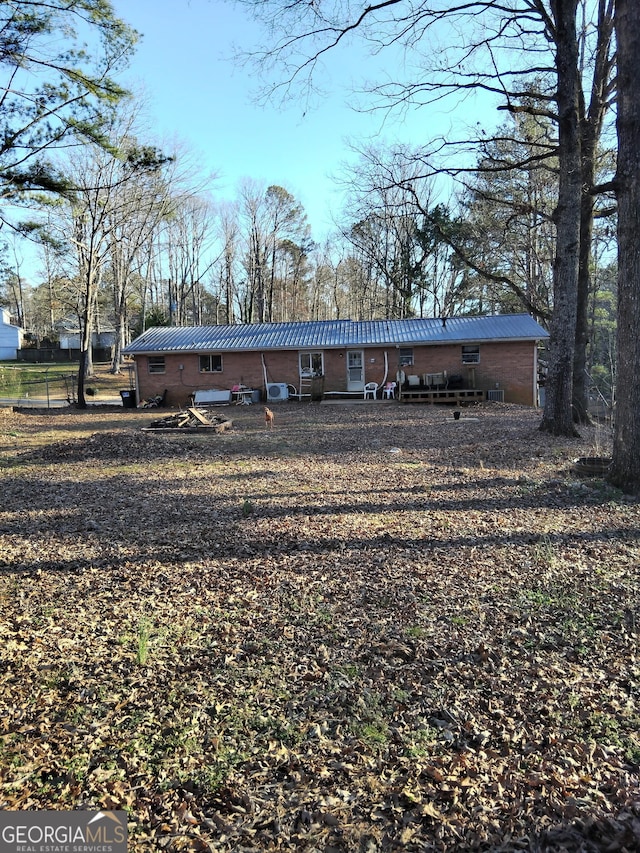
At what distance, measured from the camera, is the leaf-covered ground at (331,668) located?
2209 mm

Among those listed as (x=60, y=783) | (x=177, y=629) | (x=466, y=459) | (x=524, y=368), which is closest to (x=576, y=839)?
(x=60, y=783)

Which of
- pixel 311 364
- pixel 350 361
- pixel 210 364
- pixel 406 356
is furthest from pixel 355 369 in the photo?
pixel 210 364

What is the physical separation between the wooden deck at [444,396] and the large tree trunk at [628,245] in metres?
14.7

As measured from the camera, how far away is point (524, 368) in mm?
22625

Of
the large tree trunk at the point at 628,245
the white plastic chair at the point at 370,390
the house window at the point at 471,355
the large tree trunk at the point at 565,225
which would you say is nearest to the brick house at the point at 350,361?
the house window at the point at 471,355

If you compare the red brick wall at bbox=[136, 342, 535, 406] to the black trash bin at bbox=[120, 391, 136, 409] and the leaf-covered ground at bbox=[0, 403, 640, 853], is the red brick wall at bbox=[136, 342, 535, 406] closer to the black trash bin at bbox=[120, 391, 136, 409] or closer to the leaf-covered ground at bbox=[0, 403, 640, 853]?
the black trash bin at bbox=[120, 391, 136, 409]

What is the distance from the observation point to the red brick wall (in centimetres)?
2270

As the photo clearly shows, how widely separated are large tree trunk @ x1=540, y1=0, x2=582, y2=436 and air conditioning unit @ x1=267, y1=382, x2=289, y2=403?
45.9ft

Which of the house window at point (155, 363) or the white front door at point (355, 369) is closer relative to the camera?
the white front door at point (355, 369)

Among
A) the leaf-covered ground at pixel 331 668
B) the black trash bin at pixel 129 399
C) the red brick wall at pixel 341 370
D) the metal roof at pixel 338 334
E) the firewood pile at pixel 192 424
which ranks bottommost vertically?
the leaf-covered ground at pixel 331 668

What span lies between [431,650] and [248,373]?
2202 centimetres

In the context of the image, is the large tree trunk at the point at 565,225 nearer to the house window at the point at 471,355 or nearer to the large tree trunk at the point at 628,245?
the large tree trunk at the point at 628,245

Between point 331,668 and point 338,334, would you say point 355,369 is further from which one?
point 331,668

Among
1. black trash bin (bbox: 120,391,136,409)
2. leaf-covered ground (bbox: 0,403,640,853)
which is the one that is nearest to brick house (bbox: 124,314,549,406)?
A: black trash bin (bbox: 120,391,136,409)
